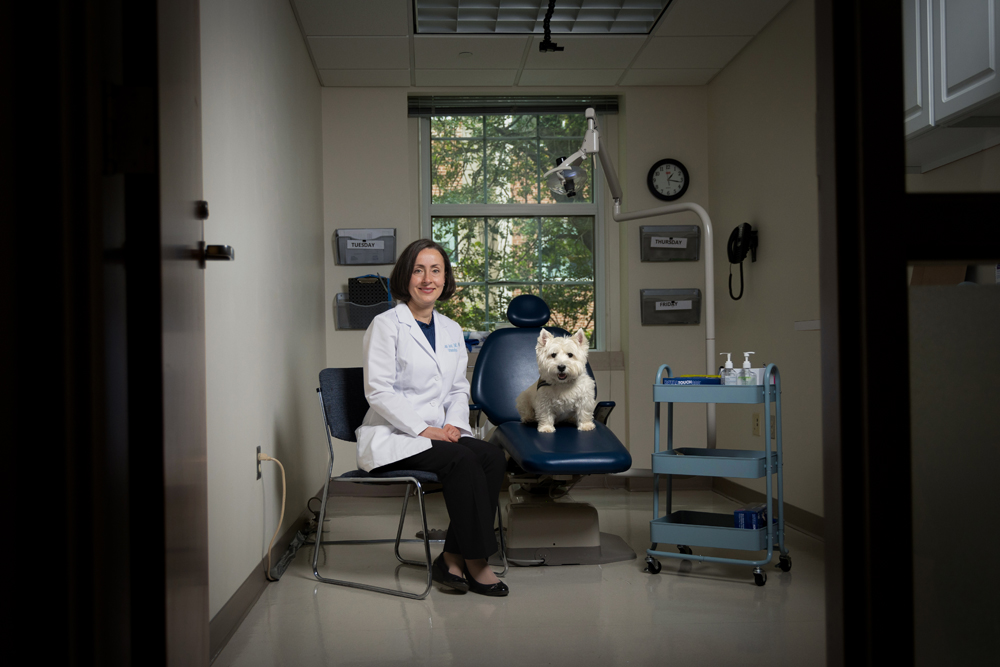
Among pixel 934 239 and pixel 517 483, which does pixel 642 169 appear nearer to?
pixel 517 483

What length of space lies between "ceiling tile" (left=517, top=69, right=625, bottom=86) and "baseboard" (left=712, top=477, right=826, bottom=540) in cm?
265

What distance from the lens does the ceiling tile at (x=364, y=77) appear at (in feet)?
13.8

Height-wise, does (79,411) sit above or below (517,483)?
above

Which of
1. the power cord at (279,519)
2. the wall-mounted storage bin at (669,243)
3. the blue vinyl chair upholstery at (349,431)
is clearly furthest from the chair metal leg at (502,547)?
the wall-mounted storage bin at (669,243)

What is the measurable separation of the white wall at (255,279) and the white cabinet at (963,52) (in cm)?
175

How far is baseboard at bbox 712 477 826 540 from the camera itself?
3199mm

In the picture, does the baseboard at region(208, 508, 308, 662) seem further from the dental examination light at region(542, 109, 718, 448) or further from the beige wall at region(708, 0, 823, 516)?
the beige wall at region(708, 0, 823, 516)

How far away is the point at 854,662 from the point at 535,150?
14.2 ft

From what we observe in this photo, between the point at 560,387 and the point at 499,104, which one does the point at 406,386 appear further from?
the point at 499,104

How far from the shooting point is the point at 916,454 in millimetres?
803

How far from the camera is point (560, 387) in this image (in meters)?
3.15

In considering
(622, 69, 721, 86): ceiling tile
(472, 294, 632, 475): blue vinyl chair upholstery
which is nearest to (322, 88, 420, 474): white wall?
(472, 294, 632, 475): blue vinyl chair upholstery

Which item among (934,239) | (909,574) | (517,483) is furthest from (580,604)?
(934,239)

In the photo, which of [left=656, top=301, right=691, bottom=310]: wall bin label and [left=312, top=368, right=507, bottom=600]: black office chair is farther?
[left=656, top=301, right=691, bottom=310]: wall bin label
